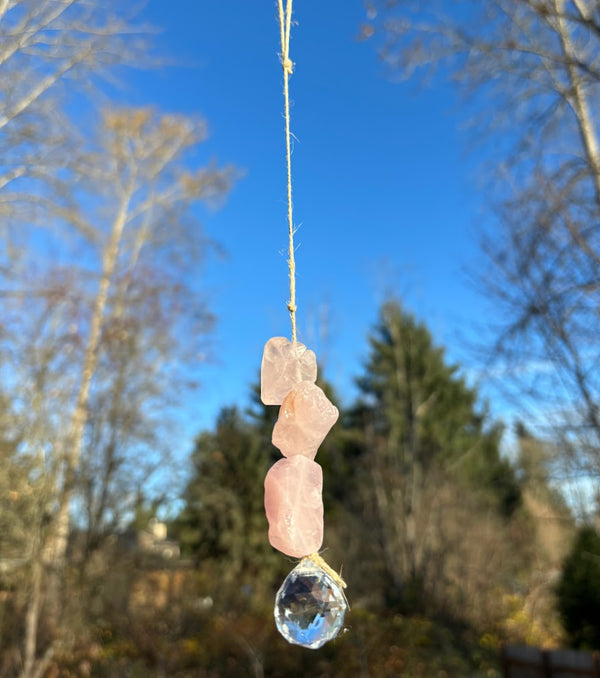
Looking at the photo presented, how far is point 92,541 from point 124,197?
6.20 m

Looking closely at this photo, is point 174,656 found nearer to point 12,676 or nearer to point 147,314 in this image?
point 12,676

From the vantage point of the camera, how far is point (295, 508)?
828 mm

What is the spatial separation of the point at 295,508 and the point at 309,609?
0.14 meters

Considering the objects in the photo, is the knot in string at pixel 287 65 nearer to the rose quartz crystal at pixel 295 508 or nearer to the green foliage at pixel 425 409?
the rose quartz crystal at pixel 295 508

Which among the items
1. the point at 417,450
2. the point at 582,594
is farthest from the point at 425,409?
the point at 582,594

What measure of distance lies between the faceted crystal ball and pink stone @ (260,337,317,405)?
258mm

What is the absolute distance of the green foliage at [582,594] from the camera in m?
6.88

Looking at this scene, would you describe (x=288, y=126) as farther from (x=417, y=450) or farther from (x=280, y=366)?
(x=417, y=450)

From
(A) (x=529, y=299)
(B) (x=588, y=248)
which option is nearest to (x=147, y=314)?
(A) (x=529, y=299)

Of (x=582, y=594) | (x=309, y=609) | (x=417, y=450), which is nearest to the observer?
(x=309, y=609)

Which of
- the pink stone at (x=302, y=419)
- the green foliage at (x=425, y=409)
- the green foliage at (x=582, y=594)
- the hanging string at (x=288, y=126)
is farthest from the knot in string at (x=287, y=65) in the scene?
the green foliage at (x=425, y=409)

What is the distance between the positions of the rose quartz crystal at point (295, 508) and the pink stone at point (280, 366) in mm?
113

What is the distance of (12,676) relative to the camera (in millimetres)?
5102

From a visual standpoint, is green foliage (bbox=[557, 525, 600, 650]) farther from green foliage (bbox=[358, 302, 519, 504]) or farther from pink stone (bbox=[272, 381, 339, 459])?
pink stone (bbox=[272, 381, 339, 459])
